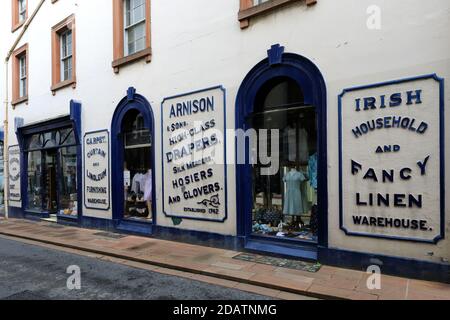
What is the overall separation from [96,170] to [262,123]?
5.87 metres

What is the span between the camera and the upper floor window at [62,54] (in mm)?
11941

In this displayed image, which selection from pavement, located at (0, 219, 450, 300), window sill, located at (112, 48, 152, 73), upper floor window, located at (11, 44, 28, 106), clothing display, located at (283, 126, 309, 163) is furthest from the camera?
upper floor window, located at (11, 44, 28, 106)

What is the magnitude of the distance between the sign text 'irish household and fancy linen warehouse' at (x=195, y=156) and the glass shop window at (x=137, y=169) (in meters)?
1.07

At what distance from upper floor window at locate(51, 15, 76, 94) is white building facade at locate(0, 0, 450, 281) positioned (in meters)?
0.05

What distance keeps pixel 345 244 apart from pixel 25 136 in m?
13.4

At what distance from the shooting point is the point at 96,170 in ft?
35.1

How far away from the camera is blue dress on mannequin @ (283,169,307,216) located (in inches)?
282

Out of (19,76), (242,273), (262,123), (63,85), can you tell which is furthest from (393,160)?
(19,76)

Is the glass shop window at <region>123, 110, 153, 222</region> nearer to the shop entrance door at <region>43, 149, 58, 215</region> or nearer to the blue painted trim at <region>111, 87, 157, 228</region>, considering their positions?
the blue painted trim at <region>111, 87, 157, 228</region>

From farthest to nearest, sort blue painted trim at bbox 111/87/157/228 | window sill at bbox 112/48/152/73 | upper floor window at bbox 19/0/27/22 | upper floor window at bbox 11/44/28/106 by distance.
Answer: upper floor window at bbox 19/0/27/22, upper floor window at bbox 11/44/28/106, blue painted trim at bbox 111/87/157/228, window sill at bbox 112/48/152/73

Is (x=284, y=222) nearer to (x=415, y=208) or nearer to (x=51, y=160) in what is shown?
(x=415, y=208)

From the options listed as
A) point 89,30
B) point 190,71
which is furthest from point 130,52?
point 190,71

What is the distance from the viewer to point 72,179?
39.1ft

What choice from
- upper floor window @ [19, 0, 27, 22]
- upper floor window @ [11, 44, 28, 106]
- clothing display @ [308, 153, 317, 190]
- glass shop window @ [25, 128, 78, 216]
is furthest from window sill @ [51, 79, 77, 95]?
clothing display @ [308, 153, 317, 190]
